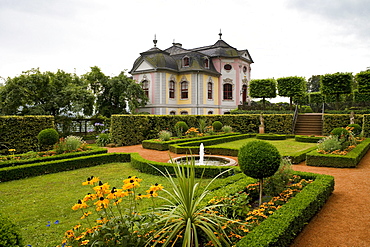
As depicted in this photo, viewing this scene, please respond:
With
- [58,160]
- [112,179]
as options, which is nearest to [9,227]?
[112,179]

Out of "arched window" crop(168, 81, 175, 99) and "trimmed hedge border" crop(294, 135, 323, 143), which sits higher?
"arched window" crop(168, 81, 175, 99)

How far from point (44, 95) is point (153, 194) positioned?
17.6 m

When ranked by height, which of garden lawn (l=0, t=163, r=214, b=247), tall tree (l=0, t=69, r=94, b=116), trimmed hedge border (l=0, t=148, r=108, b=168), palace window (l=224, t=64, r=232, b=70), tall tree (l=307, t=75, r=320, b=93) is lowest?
garden lawn (l=0, t=163, r=214, b=247)

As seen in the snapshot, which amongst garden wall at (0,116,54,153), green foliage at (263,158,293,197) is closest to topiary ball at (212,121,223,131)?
garden wall at (0,116,54,153)

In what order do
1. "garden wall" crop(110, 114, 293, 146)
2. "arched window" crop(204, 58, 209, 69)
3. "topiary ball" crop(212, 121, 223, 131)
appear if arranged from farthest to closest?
1. "arched window" crop(204, 58, 209, 69)
2. "topiary ball" crop(212, 121, 223, 131)
3. "garden wall" crop(110, 114, 293, 146)

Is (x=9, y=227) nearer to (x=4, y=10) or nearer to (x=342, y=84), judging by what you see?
(x=4, y=10)

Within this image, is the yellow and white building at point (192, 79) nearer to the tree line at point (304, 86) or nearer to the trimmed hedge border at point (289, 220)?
the tree line at point (304, 86)

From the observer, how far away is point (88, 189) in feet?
19.3

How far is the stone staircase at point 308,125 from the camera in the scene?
1779 centimetres

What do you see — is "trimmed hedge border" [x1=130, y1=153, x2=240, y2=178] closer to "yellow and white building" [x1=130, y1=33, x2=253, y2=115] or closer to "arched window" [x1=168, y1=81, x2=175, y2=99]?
"yellow and white building" [x1=130, y1=33, x2=253, y2=115]

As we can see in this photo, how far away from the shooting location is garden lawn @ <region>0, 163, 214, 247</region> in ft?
12.2

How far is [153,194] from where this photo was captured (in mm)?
2854

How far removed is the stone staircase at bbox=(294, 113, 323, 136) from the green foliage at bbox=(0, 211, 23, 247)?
1869cm

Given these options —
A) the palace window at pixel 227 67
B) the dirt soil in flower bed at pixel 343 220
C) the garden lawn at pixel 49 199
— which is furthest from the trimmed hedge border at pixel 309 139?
the palace window at pixel 227 67
